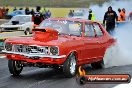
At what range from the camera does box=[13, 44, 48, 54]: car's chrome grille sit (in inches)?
427

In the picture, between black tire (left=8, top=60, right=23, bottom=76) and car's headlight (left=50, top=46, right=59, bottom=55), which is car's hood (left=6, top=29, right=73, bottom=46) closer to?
car's headlight (left=50, top=46, right=59, bottom=55)

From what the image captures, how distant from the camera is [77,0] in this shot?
98.0 m

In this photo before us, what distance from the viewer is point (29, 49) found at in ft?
35.9

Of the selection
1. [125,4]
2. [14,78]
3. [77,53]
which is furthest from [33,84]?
[125,4]

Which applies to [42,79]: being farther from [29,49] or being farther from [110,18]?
[110,18]

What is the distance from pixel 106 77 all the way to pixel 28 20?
25.0 metres

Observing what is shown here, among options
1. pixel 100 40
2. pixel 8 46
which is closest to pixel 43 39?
pixel 8 46

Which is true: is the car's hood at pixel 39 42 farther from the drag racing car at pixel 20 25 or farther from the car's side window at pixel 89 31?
the drag racing car at pixel 20 25

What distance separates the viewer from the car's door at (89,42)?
1207 cm

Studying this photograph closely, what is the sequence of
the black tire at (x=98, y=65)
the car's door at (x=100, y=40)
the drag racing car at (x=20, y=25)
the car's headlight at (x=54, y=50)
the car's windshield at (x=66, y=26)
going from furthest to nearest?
the drag racing car at (x=20, y=25) → the black tire at (x=98, y=65) → the car's door at (x=100, y=40) → the car's windshield at (x=66, y=26) → the car's headlight at (x=54, y=50)

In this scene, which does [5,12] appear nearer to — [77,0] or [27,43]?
[27,43]


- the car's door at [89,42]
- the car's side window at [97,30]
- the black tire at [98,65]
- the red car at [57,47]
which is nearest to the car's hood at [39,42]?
the red car at [57,47]

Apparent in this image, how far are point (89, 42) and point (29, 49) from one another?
195 cm

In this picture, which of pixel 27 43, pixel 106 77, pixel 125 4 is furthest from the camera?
pixel 125 4
